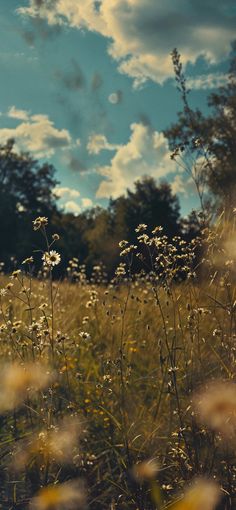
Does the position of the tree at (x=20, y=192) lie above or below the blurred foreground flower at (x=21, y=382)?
above

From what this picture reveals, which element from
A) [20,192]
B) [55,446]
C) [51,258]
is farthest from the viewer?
[20,192]

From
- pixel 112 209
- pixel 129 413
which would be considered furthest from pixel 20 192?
pixel 129 413

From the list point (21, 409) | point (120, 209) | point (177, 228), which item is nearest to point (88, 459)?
point (21, 409)

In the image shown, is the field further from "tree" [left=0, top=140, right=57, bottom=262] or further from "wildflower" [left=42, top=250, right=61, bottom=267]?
"tree" [left=0, top=140, right=57, bottom=262]

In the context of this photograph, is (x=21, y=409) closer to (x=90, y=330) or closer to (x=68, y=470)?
(x=68, y=470)

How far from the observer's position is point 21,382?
2.99 meters

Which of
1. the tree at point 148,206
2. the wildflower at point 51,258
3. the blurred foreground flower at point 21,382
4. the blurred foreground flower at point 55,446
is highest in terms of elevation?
the tree at point 148,206

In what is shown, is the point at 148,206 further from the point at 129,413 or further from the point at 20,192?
the point at 129,413

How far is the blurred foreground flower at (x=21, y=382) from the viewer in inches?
118

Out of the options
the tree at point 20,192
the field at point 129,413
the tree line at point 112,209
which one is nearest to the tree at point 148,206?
the tree line at point 112,209

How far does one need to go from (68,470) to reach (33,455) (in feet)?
0.97

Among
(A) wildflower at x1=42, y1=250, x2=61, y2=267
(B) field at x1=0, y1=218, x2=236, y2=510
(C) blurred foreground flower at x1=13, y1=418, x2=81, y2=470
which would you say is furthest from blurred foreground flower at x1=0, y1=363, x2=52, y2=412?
(A) wildflower at x1=42, y1=250, x2=61, y2=267

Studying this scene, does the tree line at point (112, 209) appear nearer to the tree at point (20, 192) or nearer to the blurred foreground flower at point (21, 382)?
the tree at point (20, 192)

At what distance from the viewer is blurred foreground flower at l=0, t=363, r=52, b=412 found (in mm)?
3008
